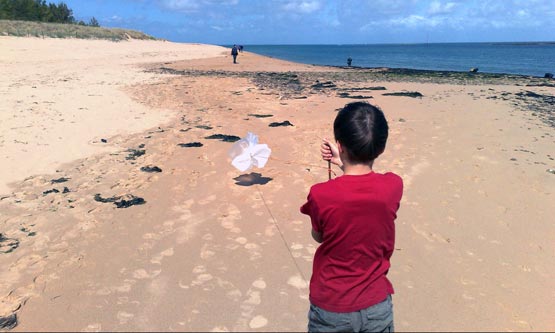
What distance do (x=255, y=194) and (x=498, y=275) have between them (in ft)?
9.42

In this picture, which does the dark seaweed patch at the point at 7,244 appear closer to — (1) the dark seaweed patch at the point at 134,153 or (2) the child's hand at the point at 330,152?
(1) the dark seaweed patch at the point at 134,153

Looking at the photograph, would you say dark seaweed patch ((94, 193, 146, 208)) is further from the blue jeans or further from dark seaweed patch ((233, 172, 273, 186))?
the blue jeans

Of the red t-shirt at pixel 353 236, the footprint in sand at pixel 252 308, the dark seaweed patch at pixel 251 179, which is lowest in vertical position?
the footprint in sand at pixel 252 308

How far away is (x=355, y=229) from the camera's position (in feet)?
5.57

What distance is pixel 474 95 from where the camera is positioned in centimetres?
1458

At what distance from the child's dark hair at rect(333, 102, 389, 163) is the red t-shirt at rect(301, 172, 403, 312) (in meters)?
0.10

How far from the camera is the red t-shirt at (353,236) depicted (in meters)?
1.67

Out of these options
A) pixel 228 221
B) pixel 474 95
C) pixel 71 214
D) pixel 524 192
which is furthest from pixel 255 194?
pixel 474 95

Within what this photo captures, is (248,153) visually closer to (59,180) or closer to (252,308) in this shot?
(252,308)

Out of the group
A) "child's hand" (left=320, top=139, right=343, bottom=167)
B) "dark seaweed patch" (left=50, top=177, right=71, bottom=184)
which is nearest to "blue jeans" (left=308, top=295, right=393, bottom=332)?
"child's hand" (left=320, top=139, right=343, bottom=167)

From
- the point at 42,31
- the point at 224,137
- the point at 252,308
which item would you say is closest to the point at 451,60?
the point at 42,31

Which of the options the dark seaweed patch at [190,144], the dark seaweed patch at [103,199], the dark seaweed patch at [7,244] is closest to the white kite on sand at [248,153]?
the dark seaweed patch at [103,199]

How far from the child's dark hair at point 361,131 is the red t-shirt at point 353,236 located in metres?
0.10

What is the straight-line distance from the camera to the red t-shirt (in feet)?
5.49
